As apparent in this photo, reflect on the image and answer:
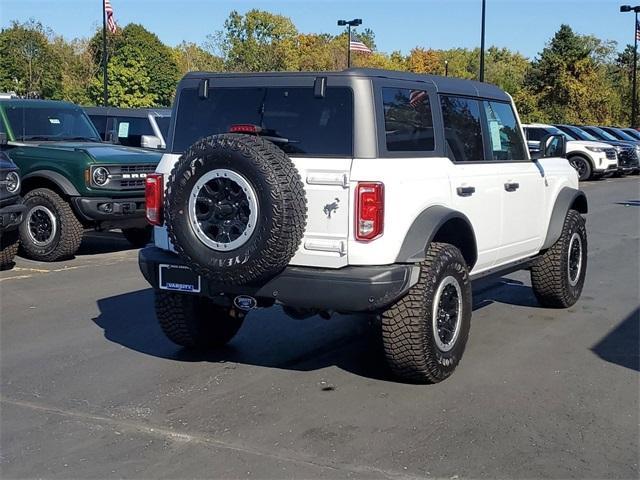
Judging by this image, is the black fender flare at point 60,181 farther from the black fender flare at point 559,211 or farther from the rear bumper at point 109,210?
the black fender flare at point 559,211

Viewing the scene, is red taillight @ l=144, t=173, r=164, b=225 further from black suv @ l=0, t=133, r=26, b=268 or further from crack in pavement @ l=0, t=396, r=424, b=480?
black suv @ l=0, t=133, r=26, b=268

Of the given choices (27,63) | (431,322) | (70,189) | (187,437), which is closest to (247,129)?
(431,322)

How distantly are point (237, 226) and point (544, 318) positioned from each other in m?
3.56

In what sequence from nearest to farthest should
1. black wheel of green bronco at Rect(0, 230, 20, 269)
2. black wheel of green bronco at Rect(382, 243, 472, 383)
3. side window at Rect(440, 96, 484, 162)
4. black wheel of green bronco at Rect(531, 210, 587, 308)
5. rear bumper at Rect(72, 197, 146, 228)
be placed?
1. black wheel of green bronco at Rect(382, 243, 472, 383)
2. side window at Rect(440, 96, 484, 162)
3. black wheel of green bronco at Rect(531, 210, 587, 308)
4. black wheel of green bronco at Rect(0, 230, 20, 269)
5. rear bumper at Rect(72, 197, 146, 228)

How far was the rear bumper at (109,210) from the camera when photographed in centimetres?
1022

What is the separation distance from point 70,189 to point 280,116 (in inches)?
229

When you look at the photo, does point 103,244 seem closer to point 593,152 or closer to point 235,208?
point 235,208

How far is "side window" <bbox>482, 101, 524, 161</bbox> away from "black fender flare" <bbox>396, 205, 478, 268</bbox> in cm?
140

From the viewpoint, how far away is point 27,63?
42031 millimetres

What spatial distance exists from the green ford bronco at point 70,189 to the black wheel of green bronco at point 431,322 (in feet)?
19.6

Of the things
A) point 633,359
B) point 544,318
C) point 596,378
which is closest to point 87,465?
point 596,378

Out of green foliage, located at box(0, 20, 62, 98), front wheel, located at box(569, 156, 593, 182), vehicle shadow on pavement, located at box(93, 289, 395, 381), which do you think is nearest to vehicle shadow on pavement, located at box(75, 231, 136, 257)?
vehicle shadow on pavement, located at box(93, 289, 395, 381)

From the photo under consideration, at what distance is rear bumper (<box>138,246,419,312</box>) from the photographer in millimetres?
4793

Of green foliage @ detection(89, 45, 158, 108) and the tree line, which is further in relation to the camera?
green foliage @ detection(89, 45, 158, 108)
